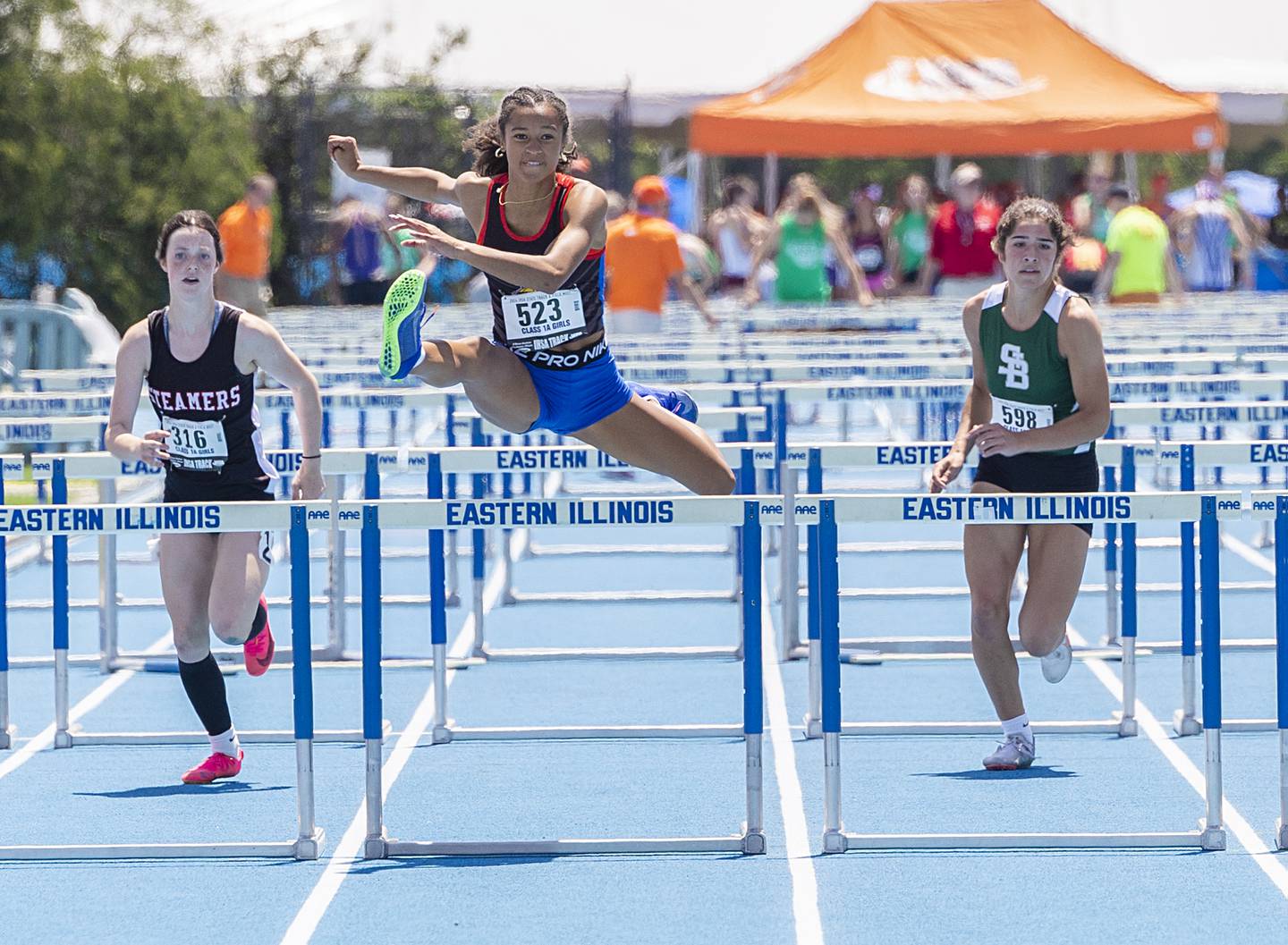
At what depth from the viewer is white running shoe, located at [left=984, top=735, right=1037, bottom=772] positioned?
7.11 meters

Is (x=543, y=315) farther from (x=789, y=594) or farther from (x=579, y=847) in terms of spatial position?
(x=789, y=594)

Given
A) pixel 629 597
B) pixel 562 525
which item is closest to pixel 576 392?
pixel 562 525

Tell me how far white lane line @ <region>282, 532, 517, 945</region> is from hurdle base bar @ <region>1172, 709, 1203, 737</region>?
2720 mm

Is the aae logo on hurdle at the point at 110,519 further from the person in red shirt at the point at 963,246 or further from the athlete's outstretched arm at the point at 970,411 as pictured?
the person in red shirt at the point at 963,246

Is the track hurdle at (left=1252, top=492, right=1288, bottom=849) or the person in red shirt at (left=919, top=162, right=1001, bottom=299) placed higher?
the person in red shirt at (left=919, top=162, right=1001, bottom=299)

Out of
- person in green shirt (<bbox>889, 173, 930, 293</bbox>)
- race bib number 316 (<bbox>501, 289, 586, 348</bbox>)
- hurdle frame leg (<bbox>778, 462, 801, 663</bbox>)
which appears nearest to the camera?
race bib number 316 (<bbox>501, 289, 586, 348</bbox>)

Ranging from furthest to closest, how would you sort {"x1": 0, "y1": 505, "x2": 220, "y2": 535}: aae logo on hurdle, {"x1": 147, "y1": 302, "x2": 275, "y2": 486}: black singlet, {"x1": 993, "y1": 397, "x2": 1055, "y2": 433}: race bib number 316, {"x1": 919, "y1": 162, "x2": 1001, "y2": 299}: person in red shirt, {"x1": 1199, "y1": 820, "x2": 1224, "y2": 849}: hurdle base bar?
1. {"x1": 919, "y1": 162, "x2": 1001, "y2": 299}: person in red shirt
2. {"x1": 147, "y1": 302, "x2": 275, "y2": 486}: black singlet
3. {"x1": 993, "y1": 397, "x2": 1055, "y2": 433}: race bib number 316
4. {"x1": 1199, "y1": 820, "x2": 1224, "y2": 849}: hurdle base bar
5. {"x1": 0, "y1": 505, "x2": 220, "y2": 535}: aae logo on hurdle

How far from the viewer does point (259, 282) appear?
716 inches

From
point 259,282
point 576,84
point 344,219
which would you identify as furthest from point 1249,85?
point 259,282

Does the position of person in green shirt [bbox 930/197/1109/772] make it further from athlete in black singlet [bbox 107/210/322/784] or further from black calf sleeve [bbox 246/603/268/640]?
black calf sleeve [bbox 246/603/268/640]

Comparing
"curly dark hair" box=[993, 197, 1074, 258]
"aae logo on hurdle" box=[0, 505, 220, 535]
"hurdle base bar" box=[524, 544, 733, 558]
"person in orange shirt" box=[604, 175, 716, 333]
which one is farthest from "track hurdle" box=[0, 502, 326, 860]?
"person in orange shirt" box=[604, 175, 716, 333]

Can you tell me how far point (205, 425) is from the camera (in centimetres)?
689

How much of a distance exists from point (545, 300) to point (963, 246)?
12847mm

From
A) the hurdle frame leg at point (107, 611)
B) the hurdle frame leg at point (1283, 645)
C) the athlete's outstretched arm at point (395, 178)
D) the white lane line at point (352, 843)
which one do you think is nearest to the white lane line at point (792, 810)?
the white lane line at point (352, 843)
